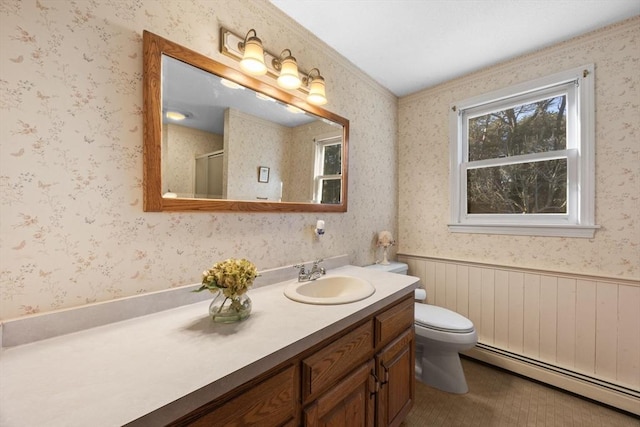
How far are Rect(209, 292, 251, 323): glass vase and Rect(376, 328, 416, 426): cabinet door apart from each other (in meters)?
0.64

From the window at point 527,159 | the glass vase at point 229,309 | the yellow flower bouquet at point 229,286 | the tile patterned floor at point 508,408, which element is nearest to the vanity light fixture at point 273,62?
the yellow flower bouquet at point 229,286

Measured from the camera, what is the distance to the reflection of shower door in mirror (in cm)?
115

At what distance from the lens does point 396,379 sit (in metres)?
1.29

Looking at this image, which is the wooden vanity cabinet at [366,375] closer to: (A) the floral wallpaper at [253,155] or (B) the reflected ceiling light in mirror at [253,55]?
(A) the floral wallpaper at [253,155]

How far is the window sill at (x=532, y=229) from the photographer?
5.48 ft

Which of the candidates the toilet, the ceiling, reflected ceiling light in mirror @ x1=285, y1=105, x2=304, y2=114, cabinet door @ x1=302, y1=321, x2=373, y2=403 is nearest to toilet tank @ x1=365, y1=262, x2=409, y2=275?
the toilet

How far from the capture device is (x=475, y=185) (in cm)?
218

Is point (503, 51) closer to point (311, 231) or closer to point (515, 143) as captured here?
point (515, 143)

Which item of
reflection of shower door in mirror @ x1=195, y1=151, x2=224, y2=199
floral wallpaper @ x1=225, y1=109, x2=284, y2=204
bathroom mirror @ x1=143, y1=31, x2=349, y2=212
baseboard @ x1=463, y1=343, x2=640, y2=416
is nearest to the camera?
bathroom mirror @ x1=143, y1=31, x2=349, y2=212

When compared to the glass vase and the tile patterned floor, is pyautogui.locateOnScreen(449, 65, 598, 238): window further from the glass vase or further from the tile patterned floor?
the glass vase

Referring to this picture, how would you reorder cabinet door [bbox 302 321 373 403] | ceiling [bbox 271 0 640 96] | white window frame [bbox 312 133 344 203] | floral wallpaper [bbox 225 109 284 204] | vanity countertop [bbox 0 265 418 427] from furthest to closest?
white window frame [bbox 312 133 344 203] < ceiling [bbox 271 0 640 96] < floral wallpaper [bbox 225 109 284 204] < cabinet door [bbox 302 321 373 403] < vanity countertop [bbox 0 265 418 427]

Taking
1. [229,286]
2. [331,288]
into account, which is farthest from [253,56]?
[331,288]

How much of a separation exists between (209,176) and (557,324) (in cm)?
237

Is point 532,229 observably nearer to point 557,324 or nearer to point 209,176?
point 557,324
